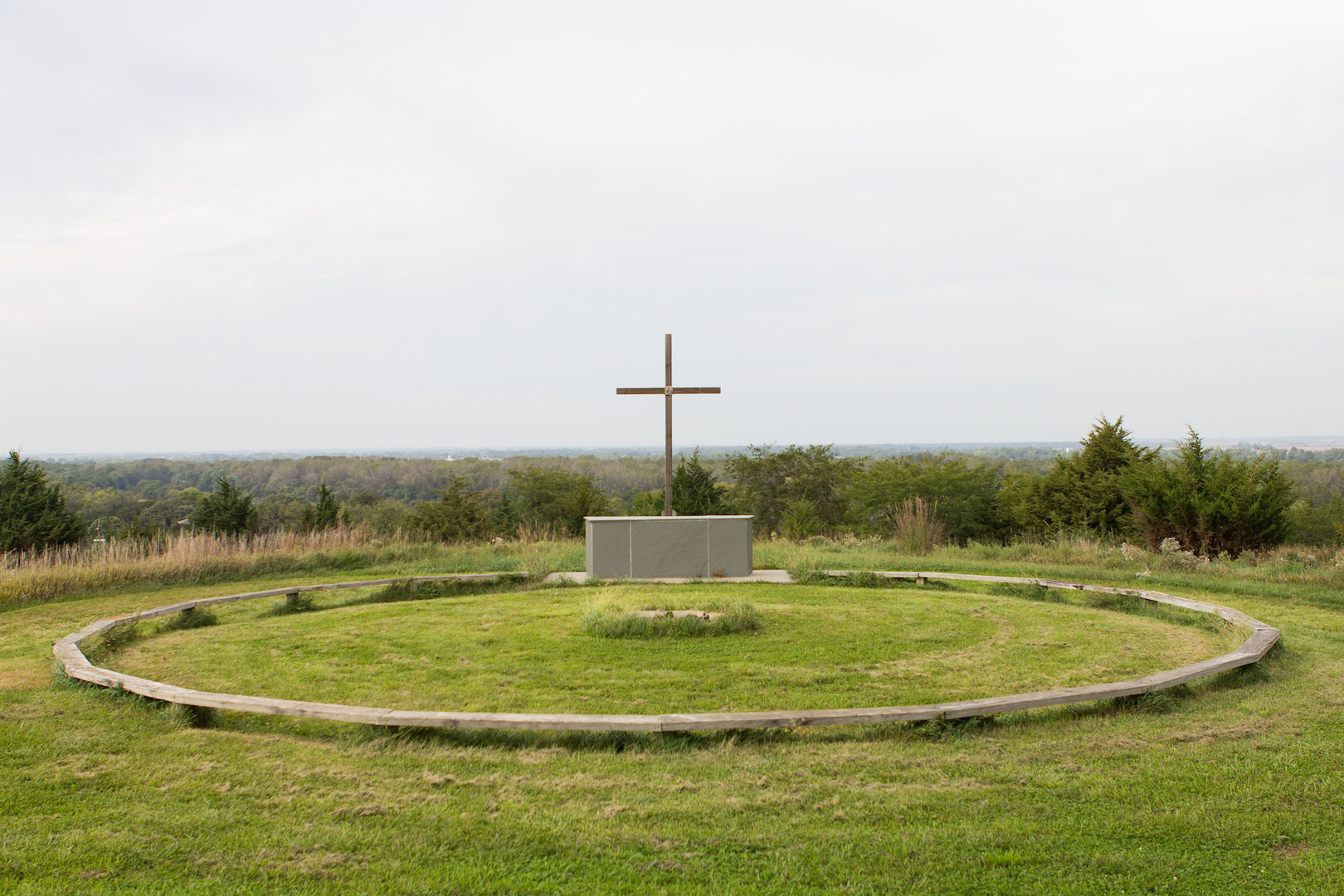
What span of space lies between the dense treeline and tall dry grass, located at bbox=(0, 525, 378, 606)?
191 cm

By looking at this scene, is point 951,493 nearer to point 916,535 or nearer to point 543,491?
point 916,535

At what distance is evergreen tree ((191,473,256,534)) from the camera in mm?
A: 27828

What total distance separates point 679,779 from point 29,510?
25495 millimetres

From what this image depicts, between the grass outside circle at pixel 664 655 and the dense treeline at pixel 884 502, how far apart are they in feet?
23.0

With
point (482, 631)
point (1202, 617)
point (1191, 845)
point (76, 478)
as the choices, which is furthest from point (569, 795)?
point (76, 478)

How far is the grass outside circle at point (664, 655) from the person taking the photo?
17.7 feet

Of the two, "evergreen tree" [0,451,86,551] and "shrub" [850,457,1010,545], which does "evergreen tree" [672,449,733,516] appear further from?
"evergreen tree" [0,451,86,551]

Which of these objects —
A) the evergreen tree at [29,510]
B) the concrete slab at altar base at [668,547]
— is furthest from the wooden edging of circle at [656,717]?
the evergreen tree at [29,510]

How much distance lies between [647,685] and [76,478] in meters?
74.0

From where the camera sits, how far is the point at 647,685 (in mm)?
5633

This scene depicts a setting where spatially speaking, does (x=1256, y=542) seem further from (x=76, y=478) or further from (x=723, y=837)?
(x=76, y=478)

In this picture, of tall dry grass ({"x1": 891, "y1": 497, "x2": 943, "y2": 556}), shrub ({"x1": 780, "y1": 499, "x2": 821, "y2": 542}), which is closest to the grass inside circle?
tall dry grass ({"x1": 891, "y1": 497, "x2": 943, "y2": 556})

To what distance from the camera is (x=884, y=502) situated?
29750 millimetres

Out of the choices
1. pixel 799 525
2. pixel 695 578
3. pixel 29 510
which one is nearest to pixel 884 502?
pixel 799 525
